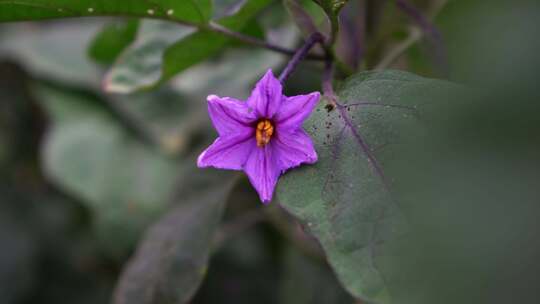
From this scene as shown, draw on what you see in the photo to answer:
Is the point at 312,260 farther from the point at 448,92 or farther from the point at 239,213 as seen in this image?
the point at 448,92

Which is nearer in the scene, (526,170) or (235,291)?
(526,170)

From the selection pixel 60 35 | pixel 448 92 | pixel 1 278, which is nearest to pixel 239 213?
pixel 1 278

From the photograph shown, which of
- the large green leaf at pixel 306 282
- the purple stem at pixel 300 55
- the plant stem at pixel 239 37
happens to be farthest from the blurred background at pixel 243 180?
the purple stem at pixel 300 55

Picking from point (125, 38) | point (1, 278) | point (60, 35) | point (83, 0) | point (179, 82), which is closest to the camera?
point (83, 0)

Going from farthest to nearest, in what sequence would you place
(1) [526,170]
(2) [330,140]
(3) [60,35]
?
1. (3) [60,35]
2. (2) [330,140]
3. (1) [526,170]

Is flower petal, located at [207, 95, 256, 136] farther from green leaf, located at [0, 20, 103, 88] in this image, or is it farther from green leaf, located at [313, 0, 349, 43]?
green leaf, located at [0, 20, 103, 88]

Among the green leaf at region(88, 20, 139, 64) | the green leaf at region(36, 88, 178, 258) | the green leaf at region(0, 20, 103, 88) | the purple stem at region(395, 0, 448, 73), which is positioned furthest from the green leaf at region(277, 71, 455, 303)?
the green leaf at region(0, 20, 103, 88)
